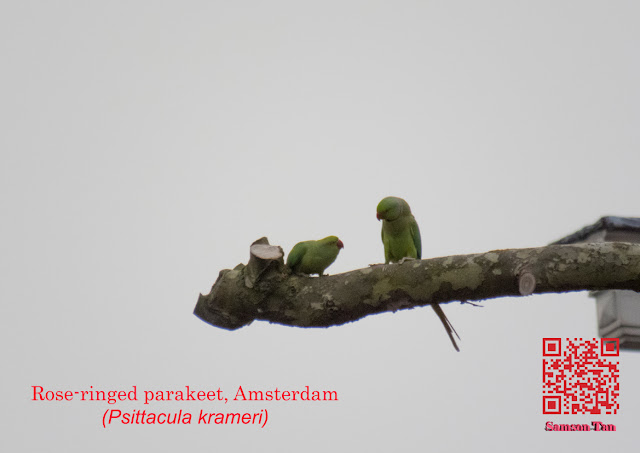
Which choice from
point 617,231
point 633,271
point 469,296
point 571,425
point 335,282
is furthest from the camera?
point 617,231

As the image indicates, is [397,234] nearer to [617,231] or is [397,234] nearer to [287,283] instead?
[287,283]

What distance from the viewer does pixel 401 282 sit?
3285mm

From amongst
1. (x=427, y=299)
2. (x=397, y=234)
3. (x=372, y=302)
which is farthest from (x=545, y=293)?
(x=397, y=234)

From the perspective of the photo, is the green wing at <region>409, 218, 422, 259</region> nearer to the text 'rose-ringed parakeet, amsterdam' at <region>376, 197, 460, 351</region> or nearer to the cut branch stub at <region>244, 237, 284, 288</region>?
the text 'rose-ringed parakeet, amsterdam' at <region>376, 197, 460, 351</region>

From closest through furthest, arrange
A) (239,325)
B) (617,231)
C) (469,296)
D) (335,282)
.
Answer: (469,296) < (335,282) < (239,325) < (617,231)

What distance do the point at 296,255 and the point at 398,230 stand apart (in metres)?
1.46

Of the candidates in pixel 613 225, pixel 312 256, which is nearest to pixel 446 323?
pixel 312 256

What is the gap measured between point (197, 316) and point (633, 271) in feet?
7.71

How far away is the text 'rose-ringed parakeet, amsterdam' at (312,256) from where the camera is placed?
413cm

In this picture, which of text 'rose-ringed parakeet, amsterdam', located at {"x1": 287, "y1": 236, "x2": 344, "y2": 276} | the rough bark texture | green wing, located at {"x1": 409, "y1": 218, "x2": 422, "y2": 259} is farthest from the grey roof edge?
the rough bark texture

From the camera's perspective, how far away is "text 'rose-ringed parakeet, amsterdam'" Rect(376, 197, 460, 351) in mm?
5188

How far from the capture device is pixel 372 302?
337 centimetres

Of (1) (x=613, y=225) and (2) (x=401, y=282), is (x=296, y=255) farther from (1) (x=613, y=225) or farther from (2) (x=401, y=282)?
(1) (x=613, y=225)

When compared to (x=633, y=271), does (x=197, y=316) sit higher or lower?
lower
